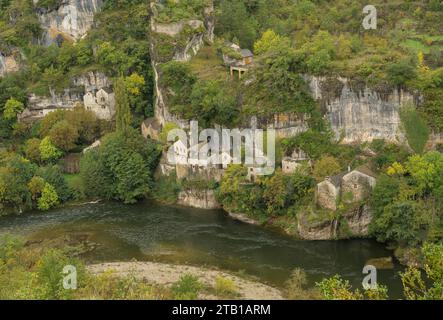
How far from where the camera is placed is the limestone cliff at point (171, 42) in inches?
2037

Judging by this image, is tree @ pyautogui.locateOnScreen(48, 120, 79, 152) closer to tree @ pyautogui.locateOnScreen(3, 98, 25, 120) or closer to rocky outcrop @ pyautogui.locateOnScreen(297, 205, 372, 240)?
tree @ pyautogui.locateOnScreen(3, 98, 25, 120)

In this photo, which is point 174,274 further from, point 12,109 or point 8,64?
point 8,64

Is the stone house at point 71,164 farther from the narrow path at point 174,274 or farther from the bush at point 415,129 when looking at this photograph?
the bush at point 415,129

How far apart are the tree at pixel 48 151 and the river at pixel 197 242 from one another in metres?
6.29

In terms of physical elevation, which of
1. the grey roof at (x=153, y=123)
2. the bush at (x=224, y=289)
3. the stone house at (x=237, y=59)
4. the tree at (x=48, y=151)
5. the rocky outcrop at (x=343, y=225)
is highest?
the stone house at (x=237, y=59)

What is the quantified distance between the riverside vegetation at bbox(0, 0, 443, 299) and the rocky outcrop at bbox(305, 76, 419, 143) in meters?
0.49

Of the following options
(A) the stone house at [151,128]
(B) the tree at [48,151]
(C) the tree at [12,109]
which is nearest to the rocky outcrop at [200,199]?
(A) the stone house at [151,128]

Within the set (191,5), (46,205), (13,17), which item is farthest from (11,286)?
(13,17)

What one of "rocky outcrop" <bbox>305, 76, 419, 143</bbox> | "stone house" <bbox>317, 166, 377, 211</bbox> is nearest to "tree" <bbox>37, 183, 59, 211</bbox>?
"stone house" <bbox>317, 166, 377, 211</bbox>

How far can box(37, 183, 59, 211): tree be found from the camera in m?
45.4

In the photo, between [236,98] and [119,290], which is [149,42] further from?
[119,290]

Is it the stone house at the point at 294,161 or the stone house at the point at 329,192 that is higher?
the stone house at the point at 294,161

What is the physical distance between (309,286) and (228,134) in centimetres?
1508

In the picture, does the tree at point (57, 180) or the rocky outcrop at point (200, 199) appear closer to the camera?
the rocky outcrop at point (200, 199)
